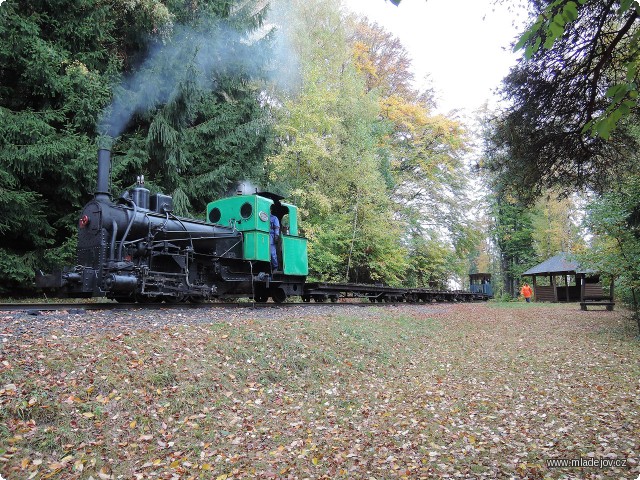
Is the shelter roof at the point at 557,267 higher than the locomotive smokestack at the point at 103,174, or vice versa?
the locomotive smokestack at the point at 103,174

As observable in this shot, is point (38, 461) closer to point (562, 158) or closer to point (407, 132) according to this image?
point (562, 158)

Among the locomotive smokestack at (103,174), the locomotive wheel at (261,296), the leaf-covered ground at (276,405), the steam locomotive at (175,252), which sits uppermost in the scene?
the locomotive smokestack at (103,174)

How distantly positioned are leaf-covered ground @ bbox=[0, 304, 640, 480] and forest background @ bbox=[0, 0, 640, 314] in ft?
12.3

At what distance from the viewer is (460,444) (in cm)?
471

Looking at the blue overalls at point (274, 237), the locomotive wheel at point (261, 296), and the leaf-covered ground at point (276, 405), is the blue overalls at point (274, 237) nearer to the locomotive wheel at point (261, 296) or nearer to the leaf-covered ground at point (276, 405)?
the locomotive wheel at point (261, 296)

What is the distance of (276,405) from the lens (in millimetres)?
5508

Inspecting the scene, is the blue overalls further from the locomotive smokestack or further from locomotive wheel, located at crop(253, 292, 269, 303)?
the locomotive smokestack

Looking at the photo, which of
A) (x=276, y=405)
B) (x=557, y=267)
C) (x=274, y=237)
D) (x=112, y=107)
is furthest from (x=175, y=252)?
(x=557, y=267)

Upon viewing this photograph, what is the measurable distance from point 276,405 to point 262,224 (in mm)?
7282

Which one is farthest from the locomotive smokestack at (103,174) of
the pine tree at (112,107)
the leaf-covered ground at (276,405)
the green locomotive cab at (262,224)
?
the green locomotive cab at (262,224)

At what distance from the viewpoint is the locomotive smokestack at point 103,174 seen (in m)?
8.98

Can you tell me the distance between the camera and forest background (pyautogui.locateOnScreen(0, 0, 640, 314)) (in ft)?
34.3

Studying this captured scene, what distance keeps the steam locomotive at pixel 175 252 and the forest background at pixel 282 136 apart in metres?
3.48

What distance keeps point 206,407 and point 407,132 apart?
83.0ft
